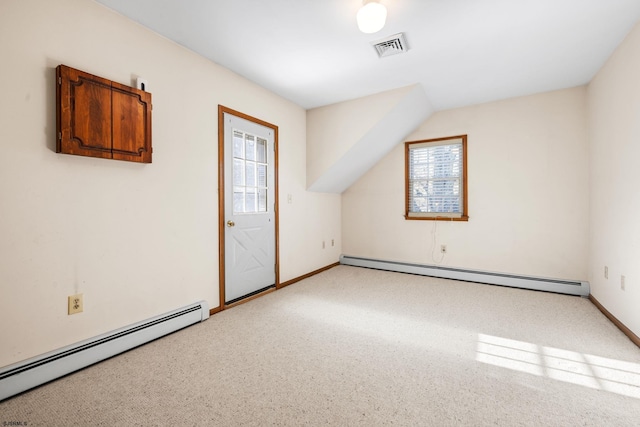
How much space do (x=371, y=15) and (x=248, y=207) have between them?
2.25 metres

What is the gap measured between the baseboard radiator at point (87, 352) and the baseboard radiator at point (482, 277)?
3033mm

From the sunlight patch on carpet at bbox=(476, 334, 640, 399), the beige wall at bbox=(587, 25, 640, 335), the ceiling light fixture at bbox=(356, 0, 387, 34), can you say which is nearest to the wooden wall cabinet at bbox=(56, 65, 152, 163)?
the ceiling light fixture at bbox=(356, 0, 387, 34)

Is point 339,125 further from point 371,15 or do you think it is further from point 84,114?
point 84,114

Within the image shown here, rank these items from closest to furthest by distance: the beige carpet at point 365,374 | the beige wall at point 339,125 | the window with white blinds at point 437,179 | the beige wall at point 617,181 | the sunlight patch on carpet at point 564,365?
the beige carpet at point 365,374 < the sunlight patch on carpet at point 564,365 < the beige wall at point 617,181 < the beige wall at point 339,125 < the window with white blinds at point 437,179

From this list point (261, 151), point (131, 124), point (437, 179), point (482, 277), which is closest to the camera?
point (131, 124)

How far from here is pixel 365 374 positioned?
6.09ft

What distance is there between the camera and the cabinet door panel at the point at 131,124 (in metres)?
2.10

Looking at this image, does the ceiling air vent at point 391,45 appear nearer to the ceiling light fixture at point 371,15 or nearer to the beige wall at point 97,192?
the ceiling light fixture at point 371,15

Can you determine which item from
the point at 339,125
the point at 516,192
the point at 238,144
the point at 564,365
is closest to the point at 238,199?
the point at 238,144

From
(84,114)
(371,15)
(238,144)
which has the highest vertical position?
(371,15)

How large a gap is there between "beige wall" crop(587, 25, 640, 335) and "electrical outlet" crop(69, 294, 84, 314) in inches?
162

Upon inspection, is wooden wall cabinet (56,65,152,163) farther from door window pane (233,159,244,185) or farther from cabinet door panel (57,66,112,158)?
door window pane (233,159,244,185)

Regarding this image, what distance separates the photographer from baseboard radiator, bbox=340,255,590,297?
3500 millimetres

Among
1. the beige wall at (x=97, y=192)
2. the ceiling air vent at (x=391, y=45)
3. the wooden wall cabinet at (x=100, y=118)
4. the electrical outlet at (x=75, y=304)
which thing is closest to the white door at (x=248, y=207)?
the beige wall at (x=97, y=192)
